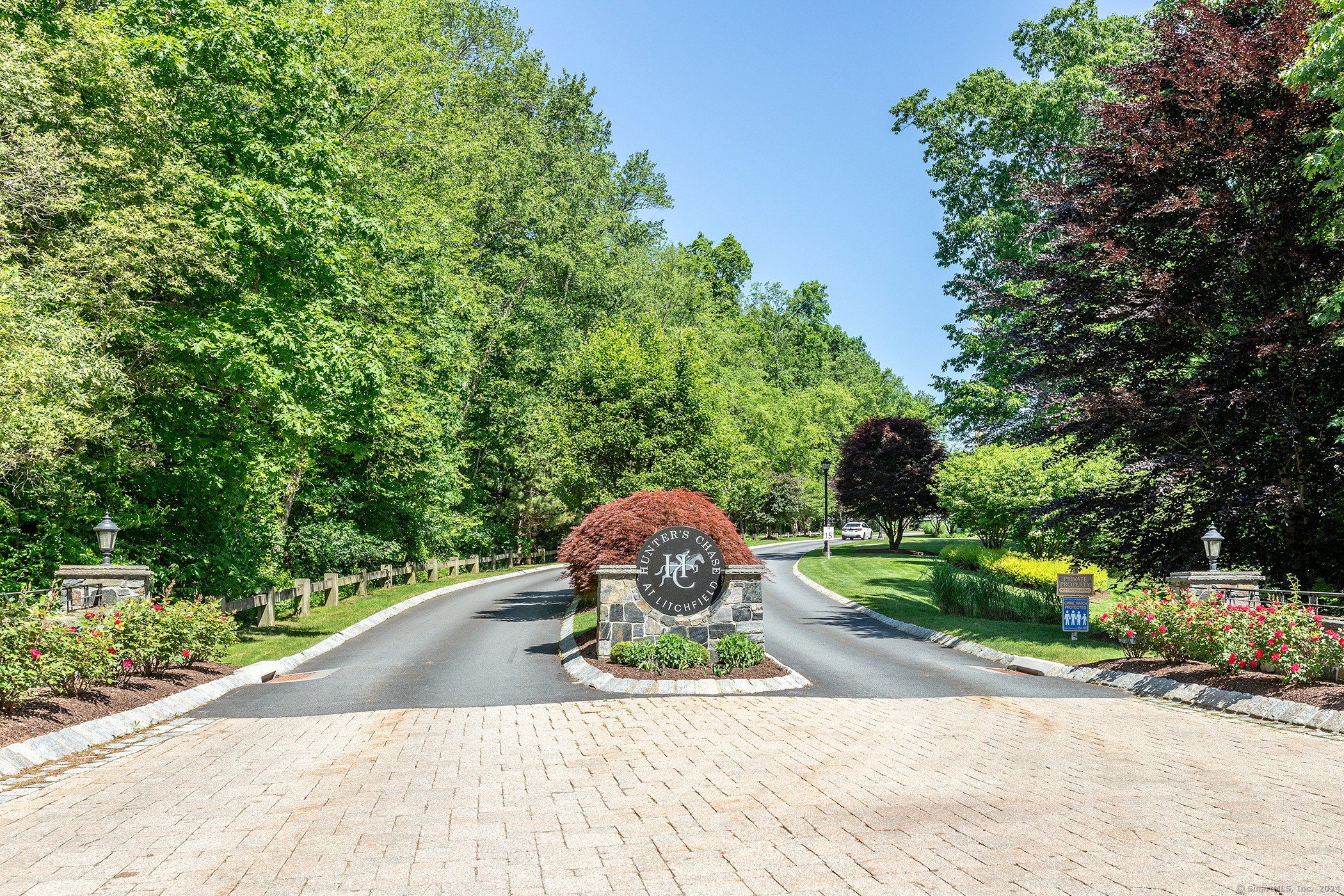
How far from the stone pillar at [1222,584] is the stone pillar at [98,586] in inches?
713

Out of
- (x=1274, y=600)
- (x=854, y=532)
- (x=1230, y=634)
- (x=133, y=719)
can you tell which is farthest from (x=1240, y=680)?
(x=854, y=532)

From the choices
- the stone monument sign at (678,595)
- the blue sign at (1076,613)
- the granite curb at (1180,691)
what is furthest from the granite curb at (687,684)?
the blue sign at (1076,613)

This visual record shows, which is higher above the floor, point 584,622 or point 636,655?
point 636,655

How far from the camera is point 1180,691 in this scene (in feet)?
41.1

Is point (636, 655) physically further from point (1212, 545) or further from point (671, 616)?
point (1212, 545)

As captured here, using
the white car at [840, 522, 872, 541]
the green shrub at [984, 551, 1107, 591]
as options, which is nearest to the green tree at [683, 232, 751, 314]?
the white car at [840, 522, 872, 541]

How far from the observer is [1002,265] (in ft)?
69.1

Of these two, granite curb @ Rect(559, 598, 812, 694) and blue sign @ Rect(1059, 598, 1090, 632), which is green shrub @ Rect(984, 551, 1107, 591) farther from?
granite curb @ Rect(559, 598, 812, 694)

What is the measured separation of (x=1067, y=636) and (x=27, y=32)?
84.0 ft

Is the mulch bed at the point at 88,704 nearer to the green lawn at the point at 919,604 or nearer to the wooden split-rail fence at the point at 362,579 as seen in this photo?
the wooden split-rail fence at the point at 362,579

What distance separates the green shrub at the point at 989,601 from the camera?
22656 millimetres

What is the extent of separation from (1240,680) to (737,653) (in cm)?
764

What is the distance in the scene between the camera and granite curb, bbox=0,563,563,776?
27.4 ft

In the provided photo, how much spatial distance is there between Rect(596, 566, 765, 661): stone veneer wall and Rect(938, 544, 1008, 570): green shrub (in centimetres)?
2294
